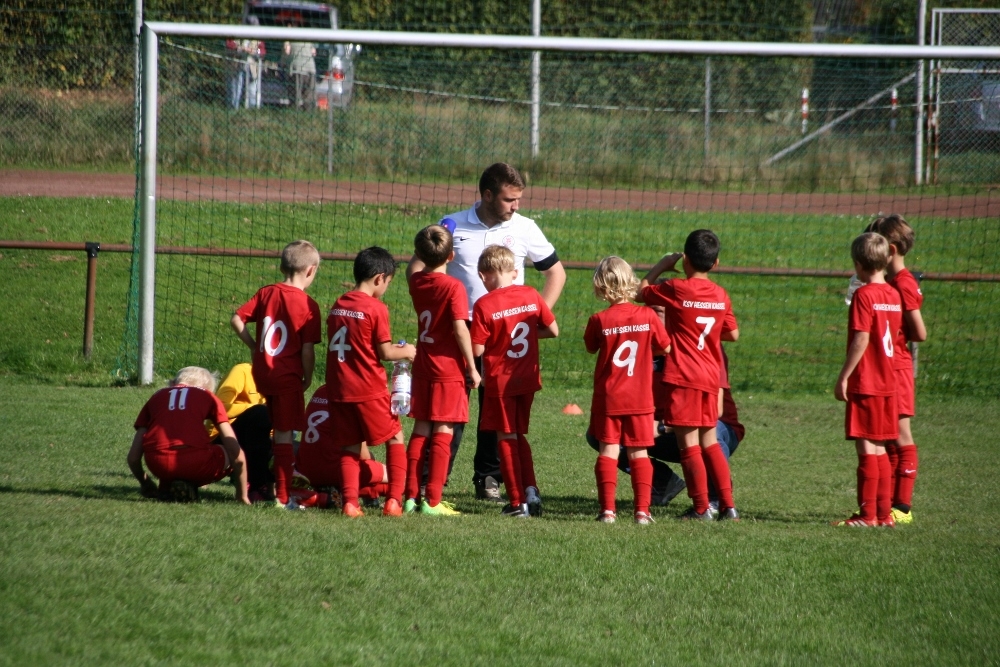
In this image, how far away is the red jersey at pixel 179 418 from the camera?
5.52 meters

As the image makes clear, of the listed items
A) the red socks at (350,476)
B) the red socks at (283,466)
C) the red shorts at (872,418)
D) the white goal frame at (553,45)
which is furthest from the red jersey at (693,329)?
the white goal frame at (553,45)

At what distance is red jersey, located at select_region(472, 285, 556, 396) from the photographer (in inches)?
224

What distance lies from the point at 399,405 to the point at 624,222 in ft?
30.7

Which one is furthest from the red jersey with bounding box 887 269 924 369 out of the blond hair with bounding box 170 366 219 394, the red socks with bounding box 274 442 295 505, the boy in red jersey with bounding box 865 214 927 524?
the blond hair with bounding box 170 366 219 394

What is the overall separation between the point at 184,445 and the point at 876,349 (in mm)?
3869

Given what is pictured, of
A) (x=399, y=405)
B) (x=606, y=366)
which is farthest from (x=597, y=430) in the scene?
(x=399, y=405)

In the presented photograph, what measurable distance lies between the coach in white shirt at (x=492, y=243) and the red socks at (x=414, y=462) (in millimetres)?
368

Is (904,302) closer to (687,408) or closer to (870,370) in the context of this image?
(870,370)

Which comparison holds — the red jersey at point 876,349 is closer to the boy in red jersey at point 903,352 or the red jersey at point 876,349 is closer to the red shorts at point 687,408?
the boy in red jersey at point 903,352

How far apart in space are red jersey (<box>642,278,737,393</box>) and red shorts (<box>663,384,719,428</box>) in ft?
0.13

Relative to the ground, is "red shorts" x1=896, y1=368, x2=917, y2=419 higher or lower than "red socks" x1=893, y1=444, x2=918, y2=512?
higher

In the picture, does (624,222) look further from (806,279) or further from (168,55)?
(168,55)

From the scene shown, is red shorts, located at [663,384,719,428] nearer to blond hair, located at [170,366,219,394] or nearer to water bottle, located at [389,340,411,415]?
water bottle, located at [389,340,411,415]

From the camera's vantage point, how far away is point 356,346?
5512 millimetres
